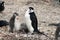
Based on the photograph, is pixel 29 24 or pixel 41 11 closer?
pixel 29 24

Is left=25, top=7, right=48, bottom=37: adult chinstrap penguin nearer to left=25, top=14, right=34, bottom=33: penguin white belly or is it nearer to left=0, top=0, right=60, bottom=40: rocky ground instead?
left=25, top=14, right=34, bottom=33: penguin white belly

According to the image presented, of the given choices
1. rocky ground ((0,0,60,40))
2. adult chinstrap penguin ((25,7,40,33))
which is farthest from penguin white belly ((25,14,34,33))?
rocky ground ((0,0,60,40))

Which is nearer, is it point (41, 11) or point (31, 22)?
point (31, 22)

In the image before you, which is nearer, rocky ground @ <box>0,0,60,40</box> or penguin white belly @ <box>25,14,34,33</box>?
penguin white belly @ <box>25,14,34,33</box>

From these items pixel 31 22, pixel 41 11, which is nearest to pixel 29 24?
pixel 31 22

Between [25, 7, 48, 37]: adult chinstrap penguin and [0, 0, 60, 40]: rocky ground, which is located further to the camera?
[0, 0, 60, 40]: rocky ground

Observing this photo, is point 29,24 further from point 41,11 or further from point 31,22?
point 41,11

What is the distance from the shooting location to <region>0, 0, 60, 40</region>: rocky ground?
30.8 ft

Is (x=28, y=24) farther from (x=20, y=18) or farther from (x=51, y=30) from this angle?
(x=20, y=18)

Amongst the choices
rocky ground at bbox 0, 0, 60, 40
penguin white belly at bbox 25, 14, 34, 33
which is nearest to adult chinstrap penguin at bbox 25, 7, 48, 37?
penguin white belly at bbox 25, 14, 34, 33

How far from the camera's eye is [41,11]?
11.8 m

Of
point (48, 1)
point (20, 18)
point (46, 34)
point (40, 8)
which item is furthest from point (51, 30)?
point (48, 1)

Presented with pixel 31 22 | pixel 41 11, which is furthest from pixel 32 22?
pixel 41 11

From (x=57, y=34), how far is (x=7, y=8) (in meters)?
5.29
